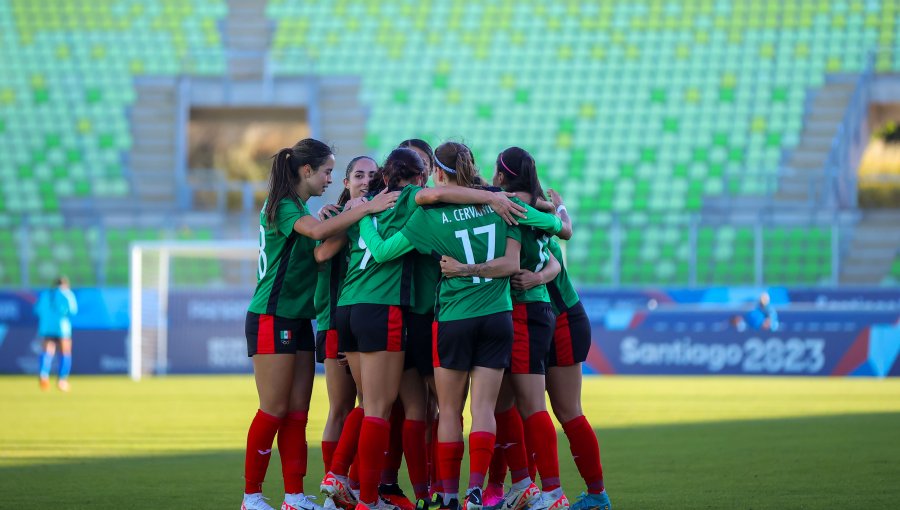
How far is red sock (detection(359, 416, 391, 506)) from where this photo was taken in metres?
6.18

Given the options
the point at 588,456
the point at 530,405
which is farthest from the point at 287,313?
the point at 588,456

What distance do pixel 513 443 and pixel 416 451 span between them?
555 millimetres

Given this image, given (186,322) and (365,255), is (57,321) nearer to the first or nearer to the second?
(186,322)

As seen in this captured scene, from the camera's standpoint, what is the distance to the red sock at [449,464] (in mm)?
6117

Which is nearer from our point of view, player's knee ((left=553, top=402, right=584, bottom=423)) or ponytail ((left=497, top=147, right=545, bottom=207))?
ponytail ((left=497, top=147, right=545, bottom=207))

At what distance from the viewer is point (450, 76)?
29.0m

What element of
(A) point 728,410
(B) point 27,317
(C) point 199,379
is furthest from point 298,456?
(B) point 27,317

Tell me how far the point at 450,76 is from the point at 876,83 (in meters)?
9.65

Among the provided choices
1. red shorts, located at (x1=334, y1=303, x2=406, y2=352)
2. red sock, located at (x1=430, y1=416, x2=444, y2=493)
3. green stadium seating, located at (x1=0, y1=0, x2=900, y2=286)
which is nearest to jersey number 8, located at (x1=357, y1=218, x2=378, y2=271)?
red shorts, located at (x1=334, y1=303, x2=406, y2=352)

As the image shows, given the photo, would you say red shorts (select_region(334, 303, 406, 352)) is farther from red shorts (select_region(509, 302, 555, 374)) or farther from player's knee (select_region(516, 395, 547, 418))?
player's knee (select_region(516, 395, 547, 418))

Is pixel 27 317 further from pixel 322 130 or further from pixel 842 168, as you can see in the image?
pixel 842 168

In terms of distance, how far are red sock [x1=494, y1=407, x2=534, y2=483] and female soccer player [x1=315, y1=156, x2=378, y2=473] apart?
79cm

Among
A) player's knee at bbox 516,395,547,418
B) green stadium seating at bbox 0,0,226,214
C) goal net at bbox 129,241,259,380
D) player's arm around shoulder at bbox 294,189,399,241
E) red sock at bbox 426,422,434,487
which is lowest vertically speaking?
goal net at bbox 129,241,259,380

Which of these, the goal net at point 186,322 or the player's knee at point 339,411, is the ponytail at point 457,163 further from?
the goal net at point 186,322
